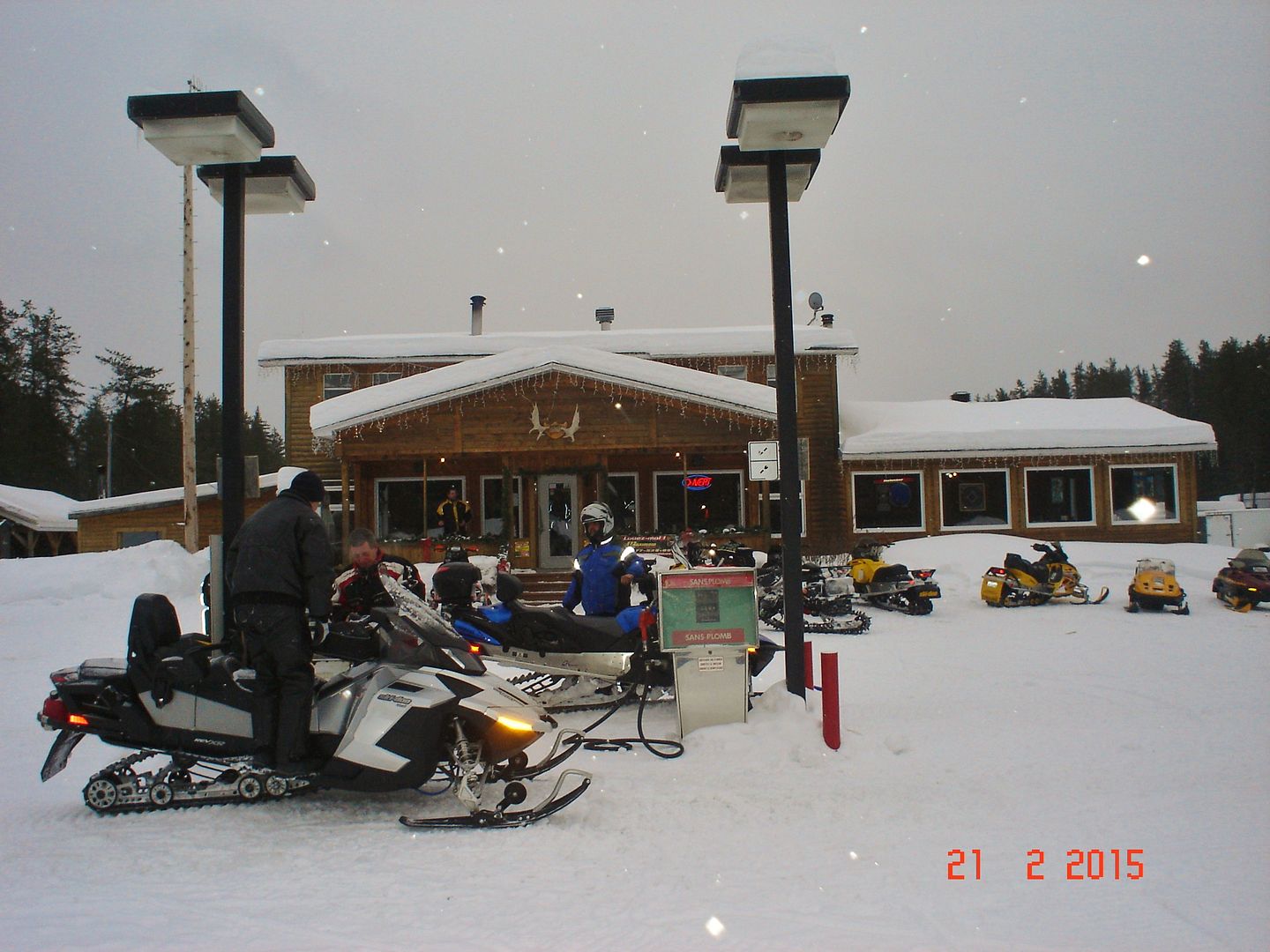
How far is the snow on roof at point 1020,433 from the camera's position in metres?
20.5

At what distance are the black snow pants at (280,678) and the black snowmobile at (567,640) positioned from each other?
1.88m

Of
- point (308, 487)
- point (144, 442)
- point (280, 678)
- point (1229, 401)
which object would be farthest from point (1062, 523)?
point (144, 442)

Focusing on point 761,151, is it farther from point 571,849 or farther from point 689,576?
point 571,849

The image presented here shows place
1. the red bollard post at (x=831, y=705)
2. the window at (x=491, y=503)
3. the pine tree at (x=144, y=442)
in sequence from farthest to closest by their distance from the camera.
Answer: the pine tree at (x=144, y=442), the window at (x=491, y=503), the red bollard post at (x=831, y=705)

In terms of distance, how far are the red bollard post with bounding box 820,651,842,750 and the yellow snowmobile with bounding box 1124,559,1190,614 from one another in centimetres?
878

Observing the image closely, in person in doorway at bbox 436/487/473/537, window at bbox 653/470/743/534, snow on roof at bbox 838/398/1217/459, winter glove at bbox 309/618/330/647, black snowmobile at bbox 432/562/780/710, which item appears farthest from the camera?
snow on roof at bbox 838/398/1217/459

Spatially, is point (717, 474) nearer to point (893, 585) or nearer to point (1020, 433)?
point (1020, 433)

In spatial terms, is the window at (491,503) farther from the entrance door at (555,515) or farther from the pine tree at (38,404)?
the pine tree at (38,404)

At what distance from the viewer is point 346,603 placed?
226 inches

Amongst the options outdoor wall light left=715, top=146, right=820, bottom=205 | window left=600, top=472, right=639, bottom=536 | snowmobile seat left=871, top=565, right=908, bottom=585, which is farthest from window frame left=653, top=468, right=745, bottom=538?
outdoor wall light left=715, top=146, right=820, bottom=205

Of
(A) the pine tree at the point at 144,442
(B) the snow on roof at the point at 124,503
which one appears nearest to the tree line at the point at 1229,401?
(B) the snow on roof at the point at 124,503

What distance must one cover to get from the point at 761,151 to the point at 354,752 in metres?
5.04

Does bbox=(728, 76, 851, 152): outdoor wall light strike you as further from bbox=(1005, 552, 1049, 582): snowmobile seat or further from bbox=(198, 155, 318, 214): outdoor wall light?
bbox=(1005, 552, 1049, 582): snowmobile seat
